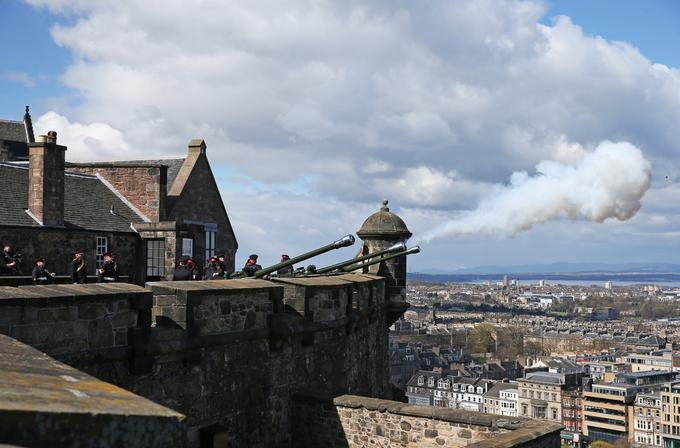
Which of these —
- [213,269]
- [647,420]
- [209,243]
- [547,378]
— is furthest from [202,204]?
[547,378]

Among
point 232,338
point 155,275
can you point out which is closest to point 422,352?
point 155,275

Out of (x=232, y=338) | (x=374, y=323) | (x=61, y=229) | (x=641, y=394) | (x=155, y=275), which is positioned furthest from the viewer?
(x=641, y=394)

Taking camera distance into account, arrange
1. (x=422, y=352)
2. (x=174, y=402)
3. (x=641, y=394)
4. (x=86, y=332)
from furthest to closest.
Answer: (x=422, y=352), (x=641, y=394), (x=174, y=402), (x=86, y=332)

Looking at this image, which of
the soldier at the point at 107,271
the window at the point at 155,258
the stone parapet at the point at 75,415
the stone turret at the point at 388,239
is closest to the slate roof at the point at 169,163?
the window at the point at 155,258

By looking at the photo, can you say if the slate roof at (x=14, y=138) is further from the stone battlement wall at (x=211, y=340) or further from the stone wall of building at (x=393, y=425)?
the stone wall of building at (x=393, y=425)

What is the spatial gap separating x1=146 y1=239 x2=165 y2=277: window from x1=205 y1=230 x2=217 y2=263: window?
2460mm

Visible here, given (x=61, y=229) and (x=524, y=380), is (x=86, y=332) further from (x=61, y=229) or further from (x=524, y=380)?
(x=524, y=380)

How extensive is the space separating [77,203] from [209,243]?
4417mm

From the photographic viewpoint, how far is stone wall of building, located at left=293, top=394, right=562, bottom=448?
9758mm

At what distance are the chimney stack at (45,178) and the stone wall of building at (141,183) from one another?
3611 millimetres

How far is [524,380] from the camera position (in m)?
147

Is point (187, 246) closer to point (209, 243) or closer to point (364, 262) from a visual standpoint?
point (209, 243)

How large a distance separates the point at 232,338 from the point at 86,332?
2.40 m

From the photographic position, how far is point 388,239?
58.0 ft
